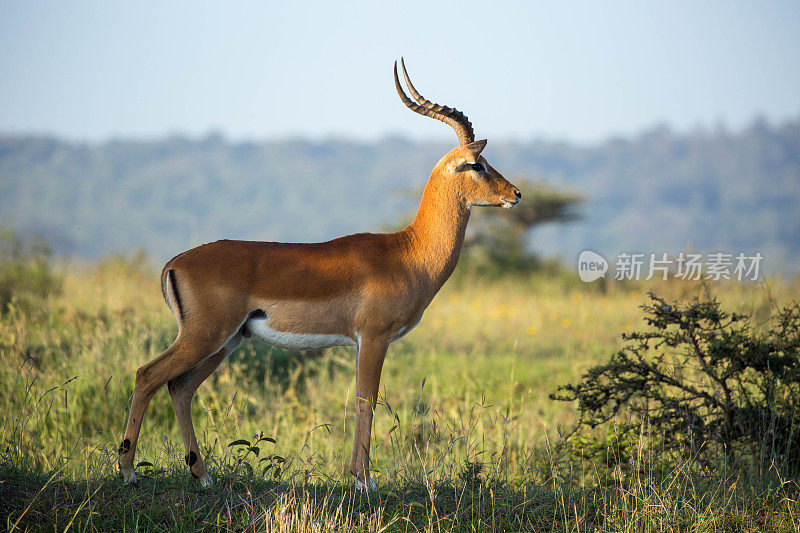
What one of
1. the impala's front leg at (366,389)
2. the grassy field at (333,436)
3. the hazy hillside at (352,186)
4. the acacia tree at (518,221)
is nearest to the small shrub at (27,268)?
the grassy field at (333,436)

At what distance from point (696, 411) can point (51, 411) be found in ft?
18.8

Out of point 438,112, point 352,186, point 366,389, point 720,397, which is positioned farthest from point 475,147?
point 352,186

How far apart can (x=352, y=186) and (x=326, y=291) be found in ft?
297

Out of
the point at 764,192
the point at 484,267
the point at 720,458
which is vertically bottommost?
the point at 720,458

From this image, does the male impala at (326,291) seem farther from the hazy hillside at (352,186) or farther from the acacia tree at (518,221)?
the hazy hillside at (352,186)

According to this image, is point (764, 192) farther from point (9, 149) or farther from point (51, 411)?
point (51, 411)

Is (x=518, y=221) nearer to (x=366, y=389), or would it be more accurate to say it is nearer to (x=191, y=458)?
(x=366, y=389)

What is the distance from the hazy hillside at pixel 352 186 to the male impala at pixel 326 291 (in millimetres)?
61295

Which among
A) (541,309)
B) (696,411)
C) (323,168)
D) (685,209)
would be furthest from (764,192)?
(696,411)

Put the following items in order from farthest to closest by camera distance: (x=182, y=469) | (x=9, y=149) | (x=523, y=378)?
(x=9, y=149) → (x=523, y=378) → (x=182, y=469)

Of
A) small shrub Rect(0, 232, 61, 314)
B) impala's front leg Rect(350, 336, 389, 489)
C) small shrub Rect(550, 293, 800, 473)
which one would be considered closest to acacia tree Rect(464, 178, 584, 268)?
small shrub Rect(0, 232, 61, 314)

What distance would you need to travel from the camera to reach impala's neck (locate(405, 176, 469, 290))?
541 cm

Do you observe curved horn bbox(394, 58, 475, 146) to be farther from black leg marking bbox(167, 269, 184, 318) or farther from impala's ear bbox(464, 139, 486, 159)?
black leg marking bbox(167, 269, 184, 318)

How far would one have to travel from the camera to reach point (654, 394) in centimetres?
631
